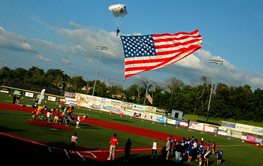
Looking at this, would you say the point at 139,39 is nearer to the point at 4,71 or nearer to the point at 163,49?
the point at 163,49

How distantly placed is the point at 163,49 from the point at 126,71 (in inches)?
95.1

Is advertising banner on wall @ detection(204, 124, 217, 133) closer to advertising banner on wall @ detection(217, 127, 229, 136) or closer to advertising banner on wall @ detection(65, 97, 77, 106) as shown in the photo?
advertising banner on wall @ detection(217, 127, 229, 136)

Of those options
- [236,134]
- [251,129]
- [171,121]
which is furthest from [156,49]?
[171,121]

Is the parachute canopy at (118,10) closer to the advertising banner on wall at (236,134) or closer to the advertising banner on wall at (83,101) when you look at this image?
the advertising banner on wall at (236,134)

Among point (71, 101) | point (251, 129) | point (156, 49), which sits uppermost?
point (156, 49)

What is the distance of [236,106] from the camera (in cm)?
12000

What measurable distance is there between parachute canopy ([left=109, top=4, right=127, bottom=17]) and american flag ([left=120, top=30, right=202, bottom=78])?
2.86 m

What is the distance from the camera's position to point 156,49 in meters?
16.9

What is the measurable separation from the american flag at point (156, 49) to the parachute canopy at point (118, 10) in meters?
2.86

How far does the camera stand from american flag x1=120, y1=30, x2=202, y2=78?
1628 cm

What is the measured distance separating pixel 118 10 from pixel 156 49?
3.77 meters

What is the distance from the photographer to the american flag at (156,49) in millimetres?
16281

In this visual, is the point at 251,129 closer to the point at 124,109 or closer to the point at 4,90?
the point at 124,109

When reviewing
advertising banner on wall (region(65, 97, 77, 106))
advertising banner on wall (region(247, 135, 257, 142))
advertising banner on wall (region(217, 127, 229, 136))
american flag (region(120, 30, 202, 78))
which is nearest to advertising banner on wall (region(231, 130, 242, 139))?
advertising banner on wall (region(217, 127, 229, 136))
